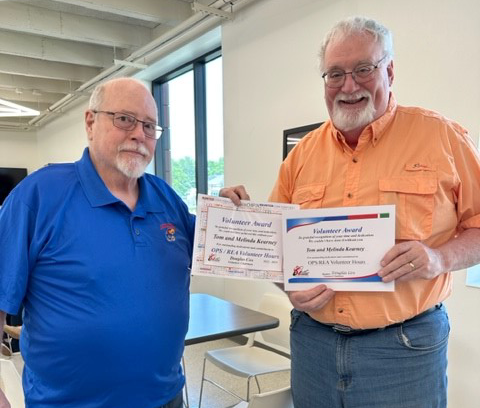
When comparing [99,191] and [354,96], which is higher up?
[354,96]

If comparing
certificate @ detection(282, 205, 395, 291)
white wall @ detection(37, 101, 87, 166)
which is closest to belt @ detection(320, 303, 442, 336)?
certificate @ detection(282, 205, 395, 291)

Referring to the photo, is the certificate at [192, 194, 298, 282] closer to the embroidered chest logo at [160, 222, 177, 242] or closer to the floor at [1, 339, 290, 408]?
the embroidered chest logo at [160, 222, 177, 242]

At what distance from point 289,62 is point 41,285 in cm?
288

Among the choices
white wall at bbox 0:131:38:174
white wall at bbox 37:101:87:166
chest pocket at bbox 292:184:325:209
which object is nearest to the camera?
chest pocket at bbox 292:184:325:209

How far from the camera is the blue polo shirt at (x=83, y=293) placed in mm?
1173

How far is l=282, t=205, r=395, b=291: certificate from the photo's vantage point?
1151 millimetres

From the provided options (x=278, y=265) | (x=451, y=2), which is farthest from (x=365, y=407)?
(x=451, y=2)

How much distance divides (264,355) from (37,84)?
666cm

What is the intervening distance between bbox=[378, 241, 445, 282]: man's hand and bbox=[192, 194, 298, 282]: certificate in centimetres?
33

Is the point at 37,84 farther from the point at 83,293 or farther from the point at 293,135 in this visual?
the point at 83,293

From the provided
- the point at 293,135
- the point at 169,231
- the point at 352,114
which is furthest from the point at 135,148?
the point at 293,135

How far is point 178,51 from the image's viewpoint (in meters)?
5.06

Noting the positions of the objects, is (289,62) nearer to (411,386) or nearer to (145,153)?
(145,153)

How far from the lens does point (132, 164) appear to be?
4.42 feet
